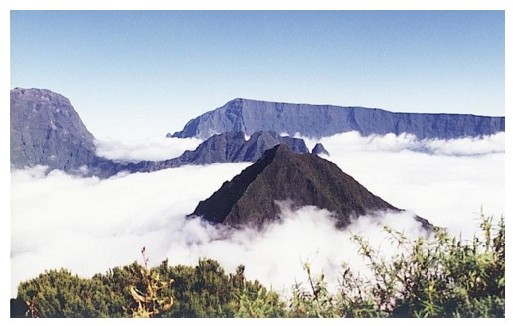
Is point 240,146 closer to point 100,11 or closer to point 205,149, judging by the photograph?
point 205,149

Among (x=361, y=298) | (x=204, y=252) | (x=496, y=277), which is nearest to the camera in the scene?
(x=496, y=277)

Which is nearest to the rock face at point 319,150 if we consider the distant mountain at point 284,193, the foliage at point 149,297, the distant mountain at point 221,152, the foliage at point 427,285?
the distant mountain at point 221,152

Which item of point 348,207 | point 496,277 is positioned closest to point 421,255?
point 496,277

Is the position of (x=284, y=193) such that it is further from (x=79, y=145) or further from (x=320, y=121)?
(x=79, y=145)

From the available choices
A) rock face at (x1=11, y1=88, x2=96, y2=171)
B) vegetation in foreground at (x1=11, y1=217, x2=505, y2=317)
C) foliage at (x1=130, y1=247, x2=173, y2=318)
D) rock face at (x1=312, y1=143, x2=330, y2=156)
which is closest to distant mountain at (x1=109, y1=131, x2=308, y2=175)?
rock face at (x1=312, y1=143, x2=330, y2=156)

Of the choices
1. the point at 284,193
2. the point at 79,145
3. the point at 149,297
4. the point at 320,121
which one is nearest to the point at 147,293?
the point at 149,297

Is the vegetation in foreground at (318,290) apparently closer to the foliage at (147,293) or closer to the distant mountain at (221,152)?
the foliage at (147,293)
